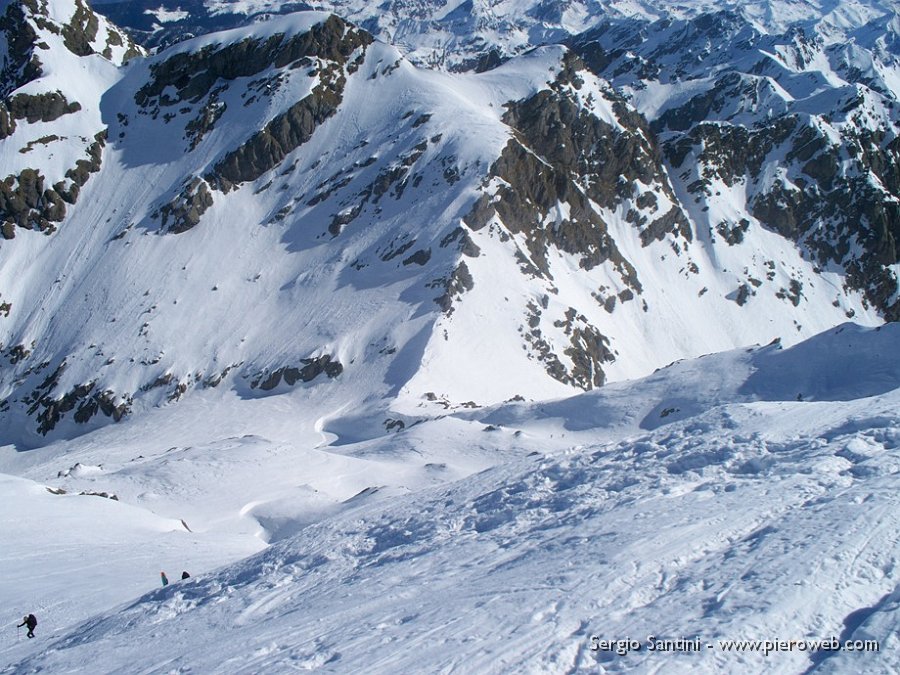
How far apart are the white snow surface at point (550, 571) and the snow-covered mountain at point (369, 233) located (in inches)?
1116

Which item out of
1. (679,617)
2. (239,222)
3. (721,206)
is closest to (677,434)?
(679,617)

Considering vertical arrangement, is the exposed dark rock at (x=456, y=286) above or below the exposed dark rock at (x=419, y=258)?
below

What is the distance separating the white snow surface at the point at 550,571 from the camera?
28.4 feet

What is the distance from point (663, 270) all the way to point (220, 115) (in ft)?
178

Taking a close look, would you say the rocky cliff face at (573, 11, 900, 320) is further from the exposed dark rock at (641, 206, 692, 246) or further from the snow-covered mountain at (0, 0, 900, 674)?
the exposed dark rock at (641, 206, 692, 246)

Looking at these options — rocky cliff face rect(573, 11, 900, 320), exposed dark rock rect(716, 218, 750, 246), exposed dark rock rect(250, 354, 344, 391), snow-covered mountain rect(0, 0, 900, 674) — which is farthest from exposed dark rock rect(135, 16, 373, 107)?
exposed dark rock rect(716, 218, 750, 246)

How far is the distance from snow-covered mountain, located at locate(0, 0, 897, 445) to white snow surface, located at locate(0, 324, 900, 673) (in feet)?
93.0

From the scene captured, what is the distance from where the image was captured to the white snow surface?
28.4 feet

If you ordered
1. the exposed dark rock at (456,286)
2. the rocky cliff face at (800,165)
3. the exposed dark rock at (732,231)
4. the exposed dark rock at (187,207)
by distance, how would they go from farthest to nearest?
the rocky cliff face at (800,165) → the exposed dark rock at (732,231) → the exposed dark rock at (187,207) → the exposed dark rock at (456,286)

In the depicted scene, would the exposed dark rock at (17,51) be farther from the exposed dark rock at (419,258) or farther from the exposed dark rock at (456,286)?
the exposed dark rock at (456,286)

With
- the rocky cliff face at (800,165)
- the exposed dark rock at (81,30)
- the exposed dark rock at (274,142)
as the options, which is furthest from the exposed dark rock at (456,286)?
the exposed dark rock at (81,30)

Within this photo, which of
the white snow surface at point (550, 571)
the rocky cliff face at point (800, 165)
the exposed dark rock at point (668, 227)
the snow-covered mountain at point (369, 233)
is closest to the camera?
the white snow surface at point (550, 571)

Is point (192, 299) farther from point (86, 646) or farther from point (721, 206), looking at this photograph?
point (721, 206)

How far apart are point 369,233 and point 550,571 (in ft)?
188
